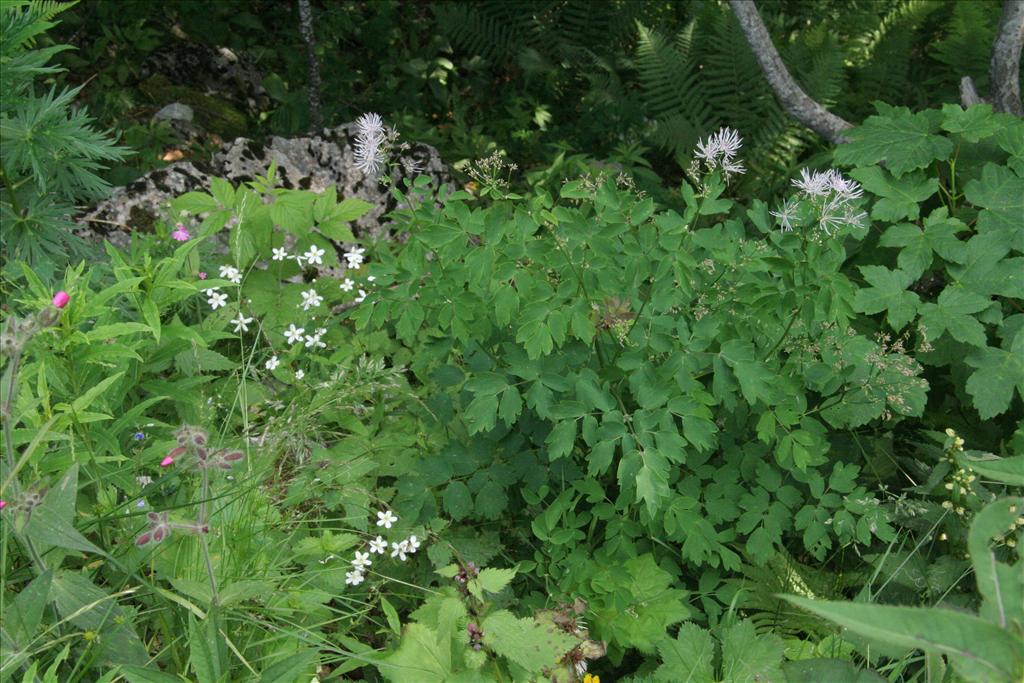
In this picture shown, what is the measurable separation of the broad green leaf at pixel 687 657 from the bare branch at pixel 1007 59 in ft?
8.48

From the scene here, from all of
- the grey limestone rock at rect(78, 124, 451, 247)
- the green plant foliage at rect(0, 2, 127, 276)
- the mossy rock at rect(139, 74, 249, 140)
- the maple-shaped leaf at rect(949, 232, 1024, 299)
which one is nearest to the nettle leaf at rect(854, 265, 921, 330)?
the maple-shaped leaf at rect(949, 232, 1024, 299)

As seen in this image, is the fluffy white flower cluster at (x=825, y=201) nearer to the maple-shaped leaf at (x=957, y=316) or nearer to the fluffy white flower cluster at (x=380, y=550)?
the maple-shaped leaf at (x=957, y=316)

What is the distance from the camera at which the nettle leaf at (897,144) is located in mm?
2650

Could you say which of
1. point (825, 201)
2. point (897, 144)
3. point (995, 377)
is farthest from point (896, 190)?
point (825, 201)

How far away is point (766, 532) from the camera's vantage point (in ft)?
7.52

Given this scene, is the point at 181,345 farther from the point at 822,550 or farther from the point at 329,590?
the point at 822,550

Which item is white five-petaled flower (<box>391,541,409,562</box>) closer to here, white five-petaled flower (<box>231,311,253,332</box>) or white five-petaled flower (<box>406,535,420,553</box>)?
white five-petaled flower (<box>406,535,420,553</box>)

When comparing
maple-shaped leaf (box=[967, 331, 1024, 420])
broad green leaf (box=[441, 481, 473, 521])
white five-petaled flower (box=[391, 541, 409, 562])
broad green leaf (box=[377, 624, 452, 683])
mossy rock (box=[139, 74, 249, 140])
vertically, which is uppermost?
maple-shaped leaf (box=[967, 331, 1024, 420])

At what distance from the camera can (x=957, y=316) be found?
2.34m

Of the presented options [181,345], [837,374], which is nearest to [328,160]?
[181,345]

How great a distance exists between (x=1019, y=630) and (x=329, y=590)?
1.61m

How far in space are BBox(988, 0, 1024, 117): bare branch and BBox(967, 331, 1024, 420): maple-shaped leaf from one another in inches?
59.9

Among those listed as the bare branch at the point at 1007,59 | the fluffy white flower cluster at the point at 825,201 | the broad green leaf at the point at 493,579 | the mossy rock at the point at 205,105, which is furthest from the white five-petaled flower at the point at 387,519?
the mossy rock at the point at 205,105

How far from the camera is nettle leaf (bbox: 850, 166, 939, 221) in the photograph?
256 cm
